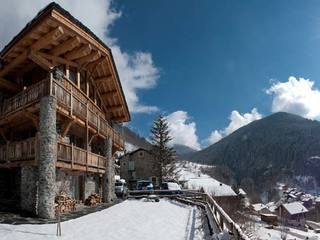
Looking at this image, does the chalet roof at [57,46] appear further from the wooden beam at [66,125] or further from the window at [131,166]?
the window at [131,166]

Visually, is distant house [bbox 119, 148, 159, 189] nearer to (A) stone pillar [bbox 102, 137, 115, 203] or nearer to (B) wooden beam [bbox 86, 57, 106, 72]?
(A) stone pillar [bbox 102, 137, 115, 203]

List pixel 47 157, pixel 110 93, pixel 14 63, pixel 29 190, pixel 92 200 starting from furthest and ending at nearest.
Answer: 1. pixel 110 93
2. pixel 92 200
3. pixel 14 63
4. pixel 29 190
5. pixel 47 157

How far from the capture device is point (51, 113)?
52.7ft

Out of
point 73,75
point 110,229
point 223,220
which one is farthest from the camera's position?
point 73,75

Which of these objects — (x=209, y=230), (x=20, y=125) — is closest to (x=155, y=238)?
(x=209, y=230)

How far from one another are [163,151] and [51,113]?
39486 millimetres

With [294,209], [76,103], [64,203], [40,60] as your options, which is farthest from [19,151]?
[294,209]

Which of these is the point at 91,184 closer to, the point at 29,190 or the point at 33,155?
the point at 29,190

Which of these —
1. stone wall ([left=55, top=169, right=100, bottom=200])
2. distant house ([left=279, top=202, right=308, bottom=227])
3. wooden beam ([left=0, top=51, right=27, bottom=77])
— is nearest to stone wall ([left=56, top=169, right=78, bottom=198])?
stone wall ([left=55, top=169, right=100, bottom=200])

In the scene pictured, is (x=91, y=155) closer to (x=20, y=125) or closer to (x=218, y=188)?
(x=20, y=125)

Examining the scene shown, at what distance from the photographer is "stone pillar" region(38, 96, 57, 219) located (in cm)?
1535

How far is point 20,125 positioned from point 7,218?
349 inches

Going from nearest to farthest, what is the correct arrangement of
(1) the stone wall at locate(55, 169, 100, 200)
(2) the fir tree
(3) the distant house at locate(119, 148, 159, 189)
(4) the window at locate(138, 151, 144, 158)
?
(1) the stone wall at locate(55, 169, 100, 200)
(2) the fir tree
(3) the distant house at locate(119, 148, 159, 189)
(4) the window at locate(138, 151, 144, 158)

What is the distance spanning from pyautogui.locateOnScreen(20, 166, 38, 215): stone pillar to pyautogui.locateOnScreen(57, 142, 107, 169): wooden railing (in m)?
1.38
